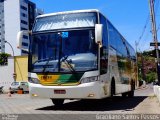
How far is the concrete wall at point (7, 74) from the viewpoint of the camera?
56.7 meters

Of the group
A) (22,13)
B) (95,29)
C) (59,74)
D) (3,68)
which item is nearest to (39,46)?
(59,74)

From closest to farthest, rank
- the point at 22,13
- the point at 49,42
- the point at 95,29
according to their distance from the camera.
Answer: the point at 95,29 → the point at 49,42 → the point at 22,13

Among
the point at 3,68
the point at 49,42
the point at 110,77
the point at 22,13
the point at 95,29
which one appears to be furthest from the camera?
the point at 22,13

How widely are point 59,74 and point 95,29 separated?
80.1 inches

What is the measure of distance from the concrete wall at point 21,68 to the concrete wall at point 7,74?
1.02 meters

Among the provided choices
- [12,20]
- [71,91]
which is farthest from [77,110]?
[12,20]

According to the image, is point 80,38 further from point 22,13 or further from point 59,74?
point 22,13

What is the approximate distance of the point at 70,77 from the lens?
1396 centimetres

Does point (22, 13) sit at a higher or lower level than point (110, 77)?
higher

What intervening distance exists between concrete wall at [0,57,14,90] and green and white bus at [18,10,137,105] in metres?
42.3

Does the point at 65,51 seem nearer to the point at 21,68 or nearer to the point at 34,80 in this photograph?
the point at 34,80

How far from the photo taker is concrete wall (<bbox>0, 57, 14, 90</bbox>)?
5666 centimetres

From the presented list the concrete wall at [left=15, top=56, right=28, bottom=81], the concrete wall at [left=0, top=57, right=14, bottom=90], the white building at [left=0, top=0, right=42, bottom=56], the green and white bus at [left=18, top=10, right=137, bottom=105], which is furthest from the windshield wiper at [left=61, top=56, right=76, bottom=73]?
the white building at [left=0, top=0, right=42, bottom=56]

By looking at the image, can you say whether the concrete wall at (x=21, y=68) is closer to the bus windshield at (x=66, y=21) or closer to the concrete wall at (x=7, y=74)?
the concrete wall at (x=7, y=74)
